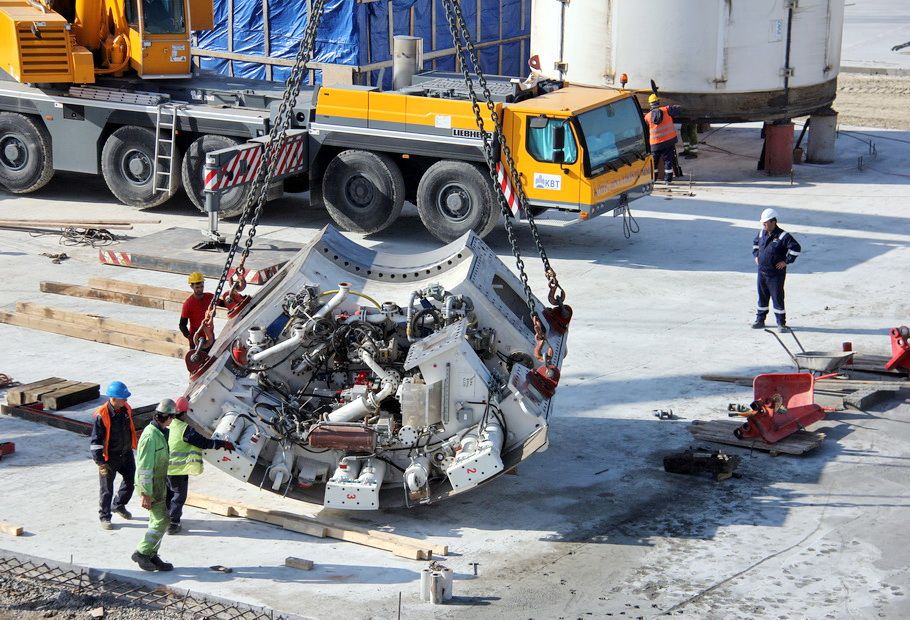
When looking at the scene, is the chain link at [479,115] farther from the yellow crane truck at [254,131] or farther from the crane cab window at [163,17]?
the crane cab window at [163,17]

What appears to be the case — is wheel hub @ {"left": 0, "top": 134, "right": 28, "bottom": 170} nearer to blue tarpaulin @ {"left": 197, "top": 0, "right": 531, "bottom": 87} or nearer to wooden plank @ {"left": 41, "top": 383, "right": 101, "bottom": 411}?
blue tarpaulin @ {"left": 197, "top": 0, "right": 531, "bottom": 87}

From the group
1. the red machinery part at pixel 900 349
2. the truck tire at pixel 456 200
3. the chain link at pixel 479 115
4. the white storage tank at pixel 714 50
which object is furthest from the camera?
the white storage tank at pixel 714 50

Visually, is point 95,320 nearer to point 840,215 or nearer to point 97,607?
point 97,607

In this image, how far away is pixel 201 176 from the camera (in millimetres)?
17781

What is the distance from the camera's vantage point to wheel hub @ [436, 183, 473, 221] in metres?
16.6

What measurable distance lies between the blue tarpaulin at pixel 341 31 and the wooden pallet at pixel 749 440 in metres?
13.4

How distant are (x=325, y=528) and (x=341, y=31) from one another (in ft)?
49.3

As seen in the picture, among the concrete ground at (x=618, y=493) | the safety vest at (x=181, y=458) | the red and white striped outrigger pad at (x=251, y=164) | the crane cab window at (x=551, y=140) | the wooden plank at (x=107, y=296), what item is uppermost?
the crane cab window at (x=551, y=140)

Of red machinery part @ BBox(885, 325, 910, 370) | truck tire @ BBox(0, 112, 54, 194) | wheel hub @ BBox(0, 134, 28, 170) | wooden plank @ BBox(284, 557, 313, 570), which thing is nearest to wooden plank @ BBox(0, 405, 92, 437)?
wooden plank @ BBox(284, 557, 313, 570)

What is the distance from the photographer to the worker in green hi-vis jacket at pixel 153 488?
837 cm

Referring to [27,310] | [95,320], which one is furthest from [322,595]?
[27,310]

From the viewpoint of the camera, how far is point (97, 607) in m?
7.95

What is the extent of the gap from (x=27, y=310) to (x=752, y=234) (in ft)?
30.9

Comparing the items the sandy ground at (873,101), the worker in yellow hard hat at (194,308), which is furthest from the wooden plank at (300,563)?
the sandy ground at (873,101)
